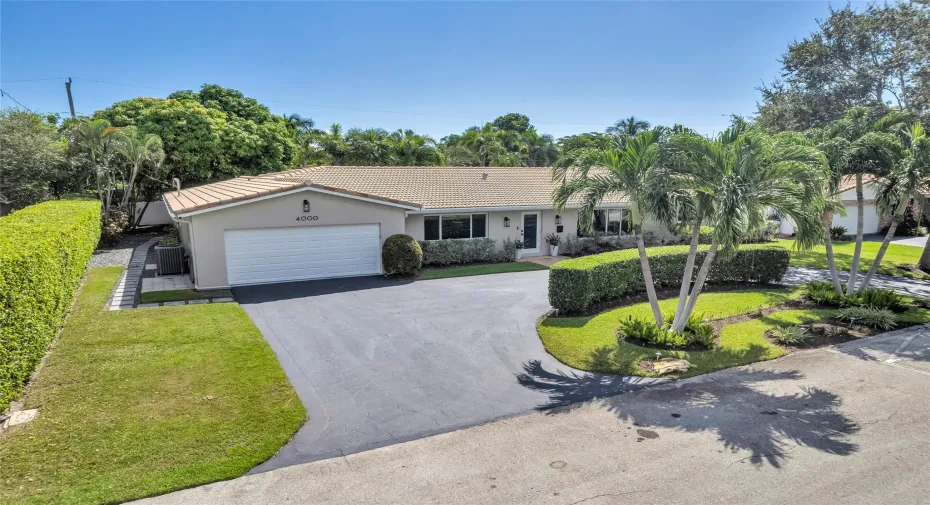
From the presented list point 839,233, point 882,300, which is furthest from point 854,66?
point 882,300

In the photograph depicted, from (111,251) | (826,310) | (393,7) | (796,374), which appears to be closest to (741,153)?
(796,374)

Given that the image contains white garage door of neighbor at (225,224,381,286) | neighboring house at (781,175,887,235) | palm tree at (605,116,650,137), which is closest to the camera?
palm tree at (605,116,650,137)

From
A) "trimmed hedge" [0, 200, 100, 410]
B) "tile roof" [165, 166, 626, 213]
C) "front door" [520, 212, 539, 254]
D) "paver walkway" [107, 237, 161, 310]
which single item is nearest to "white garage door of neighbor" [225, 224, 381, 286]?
"tile roof" [165, 166, 626, 213]

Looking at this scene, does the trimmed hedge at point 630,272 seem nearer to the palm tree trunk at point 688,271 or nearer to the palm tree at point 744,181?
the palm tree trunk at point 688,271

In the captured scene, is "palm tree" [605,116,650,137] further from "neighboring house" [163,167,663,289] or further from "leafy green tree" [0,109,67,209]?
"leafy green tree" [0,109,67,209]

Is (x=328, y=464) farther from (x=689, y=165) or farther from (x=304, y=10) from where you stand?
(x=304, y=10)

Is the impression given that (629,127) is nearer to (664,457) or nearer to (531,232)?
(664,457)
